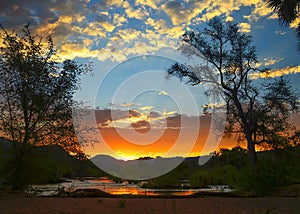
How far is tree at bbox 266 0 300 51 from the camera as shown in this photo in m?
18.2

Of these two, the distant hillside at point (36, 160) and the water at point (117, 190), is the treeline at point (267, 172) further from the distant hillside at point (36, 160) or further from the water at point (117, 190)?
the distant hillside at point (36, 160)

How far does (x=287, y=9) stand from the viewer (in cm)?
1825

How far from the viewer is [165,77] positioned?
28938mm

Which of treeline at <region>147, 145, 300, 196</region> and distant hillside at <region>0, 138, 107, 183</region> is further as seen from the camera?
treeline at <region>147, 145, 300, 196</region>

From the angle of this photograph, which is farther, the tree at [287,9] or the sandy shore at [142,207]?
the tree at [287,9]

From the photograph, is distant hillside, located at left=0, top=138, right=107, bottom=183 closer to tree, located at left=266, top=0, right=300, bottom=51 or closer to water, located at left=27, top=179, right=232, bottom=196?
water, located at left=27, top=179, right=232, bottom=196

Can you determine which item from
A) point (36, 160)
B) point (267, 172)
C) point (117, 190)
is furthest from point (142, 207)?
point (117, 190)

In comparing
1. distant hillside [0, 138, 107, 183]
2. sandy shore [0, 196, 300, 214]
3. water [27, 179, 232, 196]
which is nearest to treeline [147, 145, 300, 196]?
water [27, 179, 232, 196]

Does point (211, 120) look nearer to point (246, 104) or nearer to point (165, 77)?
point (246, 104)

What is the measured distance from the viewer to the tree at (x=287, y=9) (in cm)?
1823

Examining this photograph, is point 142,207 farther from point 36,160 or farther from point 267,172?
point 267,172

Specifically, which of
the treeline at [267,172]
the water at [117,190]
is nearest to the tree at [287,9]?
the treeline at [267,172]

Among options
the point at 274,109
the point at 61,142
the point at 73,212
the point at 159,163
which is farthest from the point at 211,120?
the point at 159,163

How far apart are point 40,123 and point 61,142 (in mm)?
1645
